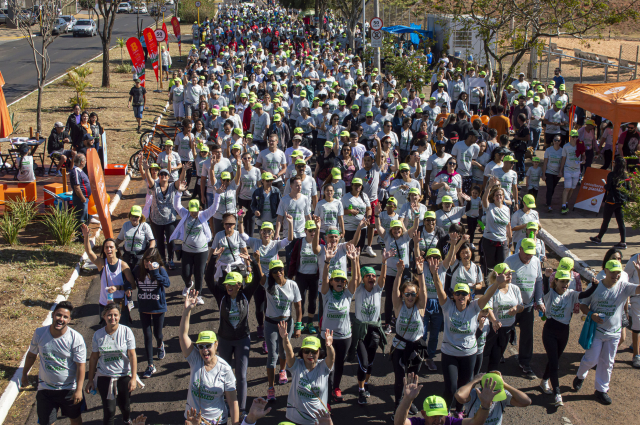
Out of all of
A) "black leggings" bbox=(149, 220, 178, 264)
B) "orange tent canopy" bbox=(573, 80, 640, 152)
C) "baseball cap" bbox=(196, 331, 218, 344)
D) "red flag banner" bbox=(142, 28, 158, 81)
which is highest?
"red flag banner" bbox=(142, 28, 158, 81)

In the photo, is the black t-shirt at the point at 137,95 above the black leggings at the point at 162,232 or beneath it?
above

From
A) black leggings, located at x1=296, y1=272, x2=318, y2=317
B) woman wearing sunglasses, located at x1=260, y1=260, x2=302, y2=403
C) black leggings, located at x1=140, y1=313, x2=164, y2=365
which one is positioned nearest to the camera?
woman wearing sunglasses, located at x1=260, y1=260, x2=302, y2=403

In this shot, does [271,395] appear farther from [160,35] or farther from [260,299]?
[160,35]

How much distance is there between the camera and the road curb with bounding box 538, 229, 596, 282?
1050cm

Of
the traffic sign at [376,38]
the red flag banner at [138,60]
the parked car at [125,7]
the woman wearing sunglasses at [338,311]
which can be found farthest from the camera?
the parked car at [125,7]

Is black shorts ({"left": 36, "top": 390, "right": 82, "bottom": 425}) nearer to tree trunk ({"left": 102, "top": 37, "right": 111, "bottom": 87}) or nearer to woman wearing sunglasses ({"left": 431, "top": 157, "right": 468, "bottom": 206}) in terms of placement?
woman wearing sunglasses ({"left": 431, "top": 157, "right": 468, "bottom": 206})

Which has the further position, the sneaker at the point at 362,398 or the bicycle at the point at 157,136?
the bicycle at the point at 157,136

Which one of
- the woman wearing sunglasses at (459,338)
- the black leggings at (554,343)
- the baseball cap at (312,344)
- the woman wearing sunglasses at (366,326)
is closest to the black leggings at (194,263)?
the woman wearing sunglasses at (366,326)

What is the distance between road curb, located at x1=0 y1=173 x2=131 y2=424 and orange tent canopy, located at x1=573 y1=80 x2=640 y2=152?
35.9ft

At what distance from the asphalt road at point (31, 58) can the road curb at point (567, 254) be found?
835 inches

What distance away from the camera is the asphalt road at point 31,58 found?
27.9 meters

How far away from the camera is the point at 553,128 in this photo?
16.9 m

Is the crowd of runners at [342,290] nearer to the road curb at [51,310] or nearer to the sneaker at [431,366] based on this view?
the sneaker at [431,366]

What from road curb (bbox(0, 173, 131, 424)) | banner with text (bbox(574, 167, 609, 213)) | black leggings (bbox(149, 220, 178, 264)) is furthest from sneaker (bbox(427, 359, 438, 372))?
banner with text (bbox(574, 167, 609, 213))
